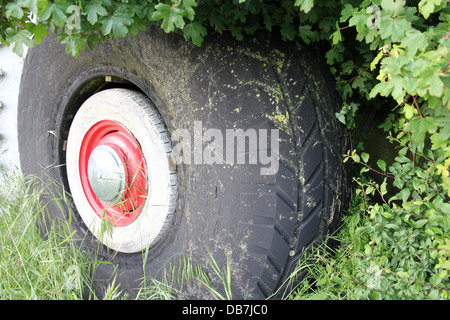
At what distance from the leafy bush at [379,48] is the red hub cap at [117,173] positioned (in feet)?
1.70

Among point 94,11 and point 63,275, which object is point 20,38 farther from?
point 63,275

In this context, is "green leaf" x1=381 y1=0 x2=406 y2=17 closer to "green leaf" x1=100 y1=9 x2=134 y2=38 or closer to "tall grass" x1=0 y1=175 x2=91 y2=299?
"green leaf" x1=100 y1=9 x2=134 y2=38

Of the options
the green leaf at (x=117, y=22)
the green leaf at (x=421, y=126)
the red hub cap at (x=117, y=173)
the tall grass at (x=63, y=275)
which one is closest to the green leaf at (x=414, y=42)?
the green leaf at (x=421, y=126)

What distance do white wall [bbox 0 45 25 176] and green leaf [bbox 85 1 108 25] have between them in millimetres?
2007

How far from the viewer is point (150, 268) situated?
5.83 feet

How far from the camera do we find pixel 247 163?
4.88 feet

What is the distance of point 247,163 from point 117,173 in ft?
2.07

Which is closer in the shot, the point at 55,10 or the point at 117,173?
the point at 55,10

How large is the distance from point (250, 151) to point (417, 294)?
721mm

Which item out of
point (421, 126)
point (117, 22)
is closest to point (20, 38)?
point (117, 22)

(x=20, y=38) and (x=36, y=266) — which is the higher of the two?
(x=20, y=38)

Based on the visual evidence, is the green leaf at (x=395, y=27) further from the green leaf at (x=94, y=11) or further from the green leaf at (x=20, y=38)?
the green leaf at (x=20, y=38)

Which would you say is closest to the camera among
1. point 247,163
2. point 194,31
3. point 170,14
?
point 170,14
